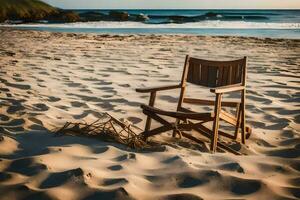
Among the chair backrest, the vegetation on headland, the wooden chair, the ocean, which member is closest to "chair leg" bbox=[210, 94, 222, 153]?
the wooden chair

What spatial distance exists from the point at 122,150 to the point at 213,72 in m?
1.40

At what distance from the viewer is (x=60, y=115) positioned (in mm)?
4828

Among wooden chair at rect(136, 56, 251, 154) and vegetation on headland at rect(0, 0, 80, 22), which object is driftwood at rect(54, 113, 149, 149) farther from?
vegetation on headland at rect(0, 0, 80, 22)

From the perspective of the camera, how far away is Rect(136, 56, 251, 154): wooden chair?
3432 millimetres

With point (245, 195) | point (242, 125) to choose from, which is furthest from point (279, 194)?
point (242, 125)

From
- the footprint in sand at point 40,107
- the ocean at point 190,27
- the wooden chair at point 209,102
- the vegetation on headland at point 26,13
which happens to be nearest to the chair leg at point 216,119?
the wooden chair at point 209,102

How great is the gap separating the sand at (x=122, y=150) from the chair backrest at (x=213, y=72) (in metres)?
0.75

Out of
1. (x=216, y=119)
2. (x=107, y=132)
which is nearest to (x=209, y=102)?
(x=216, y=119)

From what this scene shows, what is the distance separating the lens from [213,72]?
164 inches

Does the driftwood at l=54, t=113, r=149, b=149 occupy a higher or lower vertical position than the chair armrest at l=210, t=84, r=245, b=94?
lower

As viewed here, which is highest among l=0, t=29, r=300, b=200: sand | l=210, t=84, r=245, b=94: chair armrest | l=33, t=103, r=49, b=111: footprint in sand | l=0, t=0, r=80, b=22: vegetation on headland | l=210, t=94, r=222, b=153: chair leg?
l=0, t=0, r=80, b=22: vegetation on headland

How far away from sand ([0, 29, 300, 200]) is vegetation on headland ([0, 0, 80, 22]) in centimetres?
3213

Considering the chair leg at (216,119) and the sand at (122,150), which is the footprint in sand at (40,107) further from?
the chair leg at (216,119)

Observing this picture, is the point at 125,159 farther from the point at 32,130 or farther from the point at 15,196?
the point at 32,130
